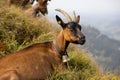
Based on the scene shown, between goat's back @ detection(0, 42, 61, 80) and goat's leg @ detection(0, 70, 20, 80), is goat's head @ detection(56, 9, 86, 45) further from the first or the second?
goat's leg @ detection(0, 70, 20, 80)

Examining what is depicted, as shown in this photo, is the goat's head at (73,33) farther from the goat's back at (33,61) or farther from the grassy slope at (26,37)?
the grassy slope at (26,37)

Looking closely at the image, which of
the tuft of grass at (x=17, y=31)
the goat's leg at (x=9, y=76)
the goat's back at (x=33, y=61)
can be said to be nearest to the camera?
the goat's leg at (x=9, y=76)

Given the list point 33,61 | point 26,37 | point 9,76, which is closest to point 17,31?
point 26,37

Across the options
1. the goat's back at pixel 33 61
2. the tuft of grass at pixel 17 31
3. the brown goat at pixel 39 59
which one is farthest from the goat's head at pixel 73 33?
the tuft of grass at pixel 17 31

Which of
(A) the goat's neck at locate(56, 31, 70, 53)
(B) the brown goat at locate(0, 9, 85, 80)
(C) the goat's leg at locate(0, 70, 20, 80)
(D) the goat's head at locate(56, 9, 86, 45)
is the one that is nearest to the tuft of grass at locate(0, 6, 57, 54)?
(A) the goat's neck at locate(56, 31, 70, 53)

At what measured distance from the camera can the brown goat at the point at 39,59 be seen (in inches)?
399

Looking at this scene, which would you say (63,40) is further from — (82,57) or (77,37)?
(82,57)

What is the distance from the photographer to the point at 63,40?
12.0m

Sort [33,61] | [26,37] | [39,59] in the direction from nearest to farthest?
[33,61]
[39,59]
[26,37]

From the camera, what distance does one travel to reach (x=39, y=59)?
35.9ft

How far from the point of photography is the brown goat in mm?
10125

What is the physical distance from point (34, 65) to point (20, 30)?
5730 millimetres

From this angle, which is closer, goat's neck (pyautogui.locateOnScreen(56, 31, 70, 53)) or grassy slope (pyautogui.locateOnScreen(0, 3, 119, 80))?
goat's neck (pyautogui.locateOnScreen(56, 31, 70, 53))

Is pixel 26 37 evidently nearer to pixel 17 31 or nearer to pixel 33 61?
pixel 17 31
